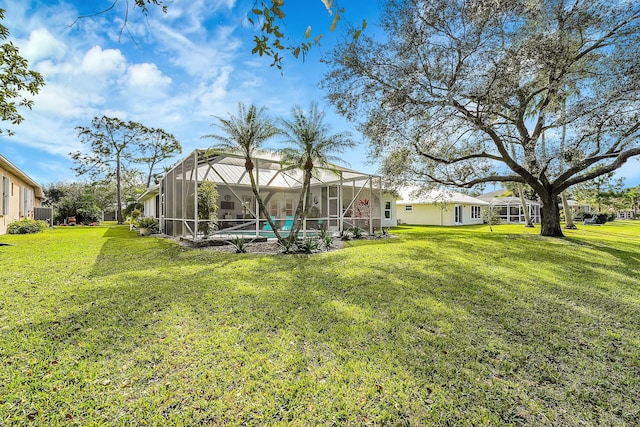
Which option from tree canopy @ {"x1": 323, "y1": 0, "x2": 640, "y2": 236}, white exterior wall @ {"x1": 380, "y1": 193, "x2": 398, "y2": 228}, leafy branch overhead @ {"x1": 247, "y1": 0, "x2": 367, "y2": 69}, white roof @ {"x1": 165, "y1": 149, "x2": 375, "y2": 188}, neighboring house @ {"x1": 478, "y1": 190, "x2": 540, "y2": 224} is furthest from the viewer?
neighboring house @ {"x1": 478, "y1": 190, "x2": 540, "y2": 224}

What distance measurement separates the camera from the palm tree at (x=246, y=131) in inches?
390

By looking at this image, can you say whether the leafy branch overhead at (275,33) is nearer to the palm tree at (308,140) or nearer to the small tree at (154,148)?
the palm tree at (308,140)

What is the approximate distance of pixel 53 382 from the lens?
261 centimetres

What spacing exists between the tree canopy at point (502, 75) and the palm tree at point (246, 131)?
3.65 metres

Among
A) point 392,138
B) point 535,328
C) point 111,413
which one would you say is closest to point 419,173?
point 392,138

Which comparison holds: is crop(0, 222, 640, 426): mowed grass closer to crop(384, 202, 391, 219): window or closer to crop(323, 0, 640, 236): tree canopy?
crop(323, 0, 640, 236): tree canopy

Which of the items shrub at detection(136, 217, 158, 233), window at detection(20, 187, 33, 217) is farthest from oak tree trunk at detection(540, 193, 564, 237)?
window at detection(20, 187, 33, 217)

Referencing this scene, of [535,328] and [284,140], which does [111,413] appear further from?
[284,140]

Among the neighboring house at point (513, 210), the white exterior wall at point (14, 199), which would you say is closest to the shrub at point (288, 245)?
the white exterior wall at point (14, 199)

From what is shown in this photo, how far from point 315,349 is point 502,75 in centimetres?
1098

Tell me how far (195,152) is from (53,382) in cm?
919

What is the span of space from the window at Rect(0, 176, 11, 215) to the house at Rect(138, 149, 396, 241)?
21.7 ft

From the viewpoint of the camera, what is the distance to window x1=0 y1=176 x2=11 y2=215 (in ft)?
46.4

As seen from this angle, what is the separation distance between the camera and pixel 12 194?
51.8ft
